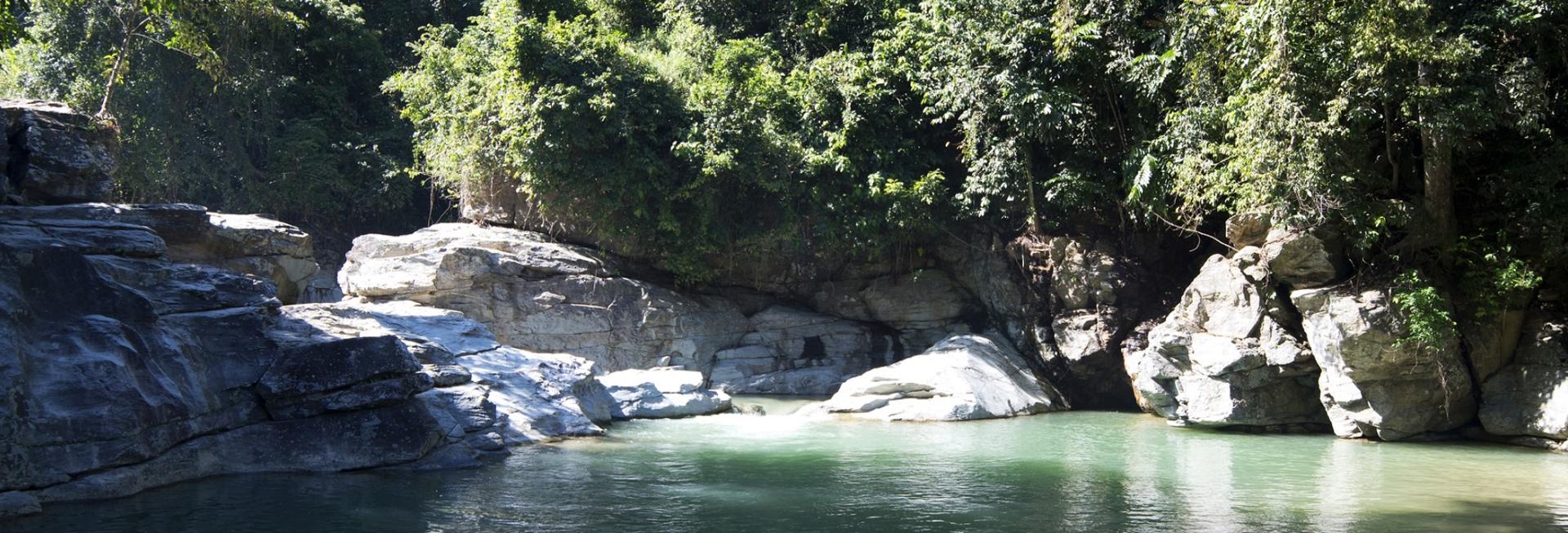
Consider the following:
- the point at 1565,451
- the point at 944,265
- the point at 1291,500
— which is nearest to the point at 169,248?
the point at 1291,500

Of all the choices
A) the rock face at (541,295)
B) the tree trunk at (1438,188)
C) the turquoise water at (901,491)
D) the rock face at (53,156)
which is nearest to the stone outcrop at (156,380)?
the turquoise water at (901,491)

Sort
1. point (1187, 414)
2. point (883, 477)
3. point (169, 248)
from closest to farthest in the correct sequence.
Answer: point (883, 477), point (169, 248), point (1187, 414)

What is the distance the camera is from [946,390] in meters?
17.5

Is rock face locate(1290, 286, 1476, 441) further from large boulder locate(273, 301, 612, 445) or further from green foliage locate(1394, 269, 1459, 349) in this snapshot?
large boulder locate(273, 301, 612, 445)

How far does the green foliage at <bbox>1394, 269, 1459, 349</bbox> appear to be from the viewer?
1367cm

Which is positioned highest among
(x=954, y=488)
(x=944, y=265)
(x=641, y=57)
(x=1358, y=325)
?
(x=641, y=57)

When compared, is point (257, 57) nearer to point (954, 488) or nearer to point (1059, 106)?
point (1059, 106)

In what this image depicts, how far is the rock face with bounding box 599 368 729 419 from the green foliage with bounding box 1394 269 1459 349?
10131mm

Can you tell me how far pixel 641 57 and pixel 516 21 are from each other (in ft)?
8.39

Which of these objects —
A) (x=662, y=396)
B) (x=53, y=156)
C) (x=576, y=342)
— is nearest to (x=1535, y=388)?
(x=662, y=396)

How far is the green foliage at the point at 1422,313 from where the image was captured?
13672mm

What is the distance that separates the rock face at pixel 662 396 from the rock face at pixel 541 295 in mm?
2283

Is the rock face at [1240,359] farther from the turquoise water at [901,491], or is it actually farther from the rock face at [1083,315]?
the rock face at [1083,315]

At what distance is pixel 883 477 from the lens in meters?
11.4
